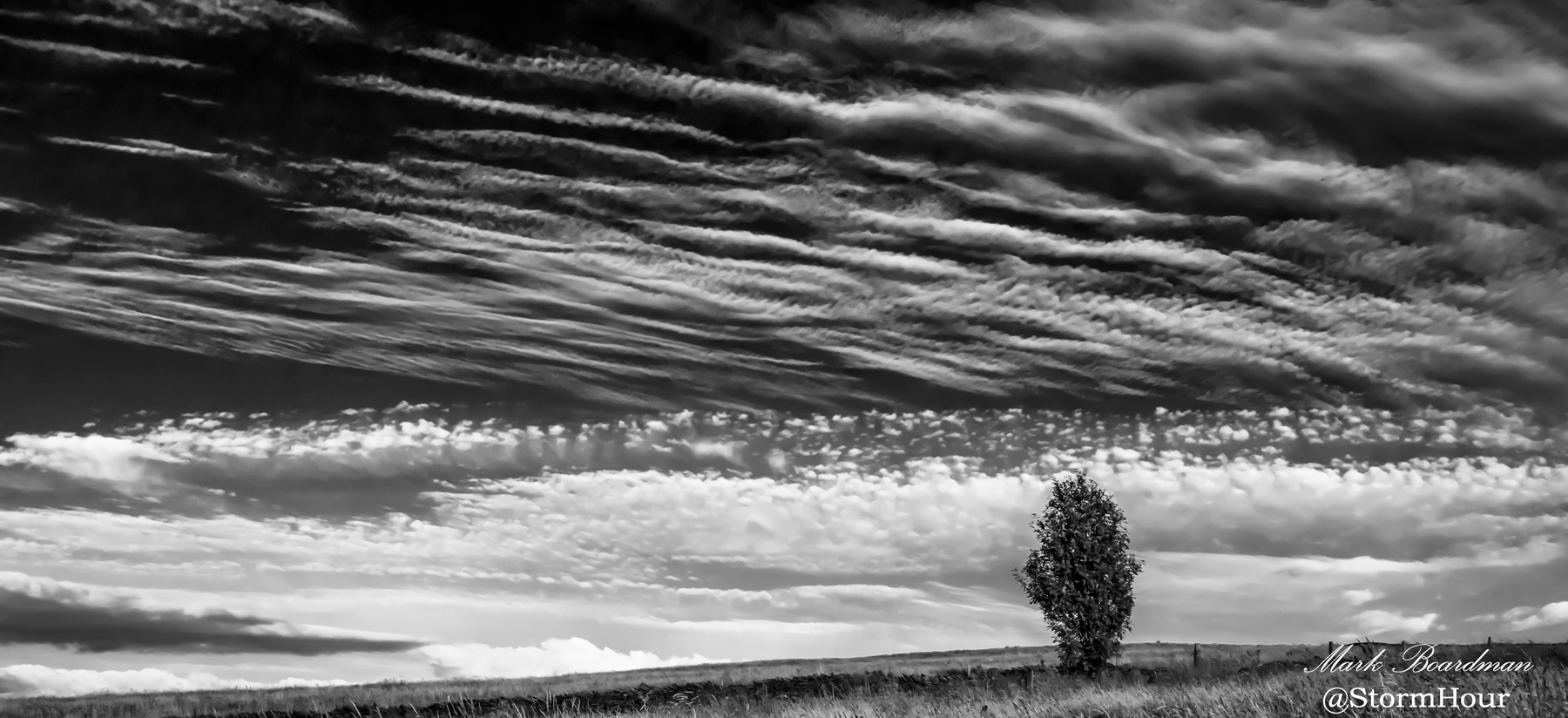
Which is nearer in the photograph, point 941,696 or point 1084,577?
point 941,696

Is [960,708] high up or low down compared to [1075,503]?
down

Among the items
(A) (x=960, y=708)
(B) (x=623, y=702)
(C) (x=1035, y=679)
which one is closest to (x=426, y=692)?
(B) (x=623, y=702)

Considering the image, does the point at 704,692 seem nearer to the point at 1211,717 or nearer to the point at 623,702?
the point at 623,702

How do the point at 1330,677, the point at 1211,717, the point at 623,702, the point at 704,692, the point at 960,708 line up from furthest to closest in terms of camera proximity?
1. the point at 704,692
2. the point at 623,702
3. the point at 960,708
4. the point at 1330,677
5. the point at 1211,717

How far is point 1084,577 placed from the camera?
39812mm

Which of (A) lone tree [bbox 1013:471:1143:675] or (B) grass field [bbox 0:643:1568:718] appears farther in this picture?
(A) lone tree [bbox 1013:471:1143:675]

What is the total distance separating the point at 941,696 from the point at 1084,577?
2072 cm

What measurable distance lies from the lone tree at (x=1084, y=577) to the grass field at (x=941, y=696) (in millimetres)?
2405

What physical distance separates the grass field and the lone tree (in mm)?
2405

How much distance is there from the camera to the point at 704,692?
1164 inches

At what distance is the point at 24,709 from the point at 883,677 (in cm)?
2686

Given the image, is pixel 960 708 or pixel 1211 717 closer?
pixel 1211 717

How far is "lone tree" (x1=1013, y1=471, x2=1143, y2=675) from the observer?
39.3 metres

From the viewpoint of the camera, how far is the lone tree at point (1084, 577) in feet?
129
